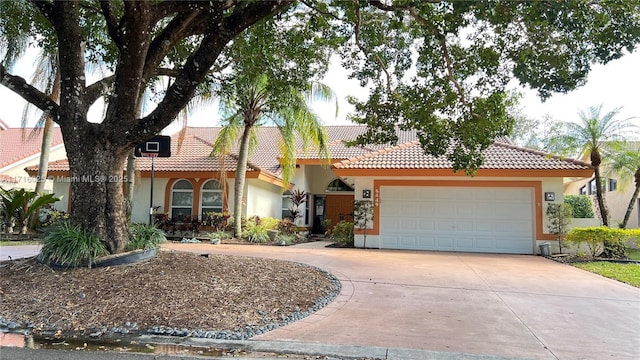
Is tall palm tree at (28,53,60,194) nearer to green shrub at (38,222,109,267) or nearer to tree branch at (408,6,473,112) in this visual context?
green shrub at (38,222,109,267)

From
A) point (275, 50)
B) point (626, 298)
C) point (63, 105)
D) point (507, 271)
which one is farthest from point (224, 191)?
point (626, 298)

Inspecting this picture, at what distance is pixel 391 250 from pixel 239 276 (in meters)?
8.20

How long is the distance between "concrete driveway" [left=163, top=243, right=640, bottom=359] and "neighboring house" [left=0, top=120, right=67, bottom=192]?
21437 millimetres

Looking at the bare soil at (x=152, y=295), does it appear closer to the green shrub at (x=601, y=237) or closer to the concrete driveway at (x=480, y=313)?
the concrete driveway at (x=480, y=313)

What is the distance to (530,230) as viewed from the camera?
13984 millimetres

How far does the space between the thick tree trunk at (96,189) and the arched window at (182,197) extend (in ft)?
36.1

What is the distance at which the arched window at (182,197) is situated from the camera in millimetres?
17688

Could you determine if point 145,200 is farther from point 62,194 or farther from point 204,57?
point 204,57

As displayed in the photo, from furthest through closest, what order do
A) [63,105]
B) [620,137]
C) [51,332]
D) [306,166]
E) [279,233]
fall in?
1. [306,166]
2. [279,233]
3. [620,137]
4. [63,105]
5. [51,332]

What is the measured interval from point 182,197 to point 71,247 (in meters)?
11.6

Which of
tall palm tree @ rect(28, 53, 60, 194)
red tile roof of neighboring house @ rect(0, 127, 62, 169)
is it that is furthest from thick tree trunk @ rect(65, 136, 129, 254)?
red tile roof of neighboring house @ rect(0, 127, 62, 169)

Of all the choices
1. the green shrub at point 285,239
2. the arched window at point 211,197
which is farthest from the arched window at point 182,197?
the green shrub at point 285,239

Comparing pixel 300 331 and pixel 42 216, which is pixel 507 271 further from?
pixel 42 216

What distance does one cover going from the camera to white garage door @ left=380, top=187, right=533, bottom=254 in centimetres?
1411
